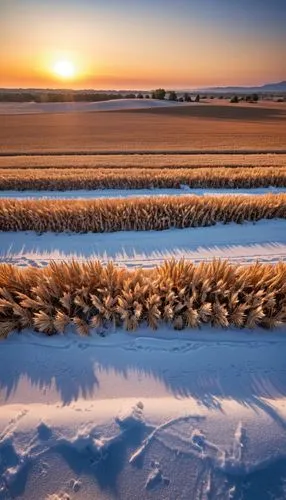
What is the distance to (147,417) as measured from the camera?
8.57 feet

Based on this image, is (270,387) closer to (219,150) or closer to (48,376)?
(48,376)

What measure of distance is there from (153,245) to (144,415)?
419 centimetres

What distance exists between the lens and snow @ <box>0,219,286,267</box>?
6.04 m

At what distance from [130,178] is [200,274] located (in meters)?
8.28

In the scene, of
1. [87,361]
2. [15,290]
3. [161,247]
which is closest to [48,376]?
[87,361]

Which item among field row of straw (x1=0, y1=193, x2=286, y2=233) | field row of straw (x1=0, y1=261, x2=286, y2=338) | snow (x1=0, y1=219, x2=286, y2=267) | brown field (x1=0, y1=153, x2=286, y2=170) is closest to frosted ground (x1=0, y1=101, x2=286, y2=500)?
field row of straw (x1=0, y1=261, x2=286, y2=338)

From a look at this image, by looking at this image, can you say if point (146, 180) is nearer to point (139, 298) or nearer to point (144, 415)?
point (139, 298)

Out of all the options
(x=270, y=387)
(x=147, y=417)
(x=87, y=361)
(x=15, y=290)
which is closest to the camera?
(x=147, y=417)

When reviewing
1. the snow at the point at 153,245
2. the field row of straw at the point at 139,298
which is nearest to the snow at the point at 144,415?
the field row of straw at the point at 139,298

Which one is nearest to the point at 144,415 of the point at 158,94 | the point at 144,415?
the point at 144,415

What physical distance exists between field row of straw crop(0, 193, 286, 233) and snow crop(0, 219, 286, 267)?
222 mm

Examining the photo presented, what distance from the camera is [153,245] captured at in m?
6.54

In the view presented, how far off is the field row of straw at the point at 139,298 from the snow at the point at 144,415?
0.18 metres

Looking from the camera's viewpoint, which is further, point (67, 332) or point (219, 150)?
point (219, 150)
